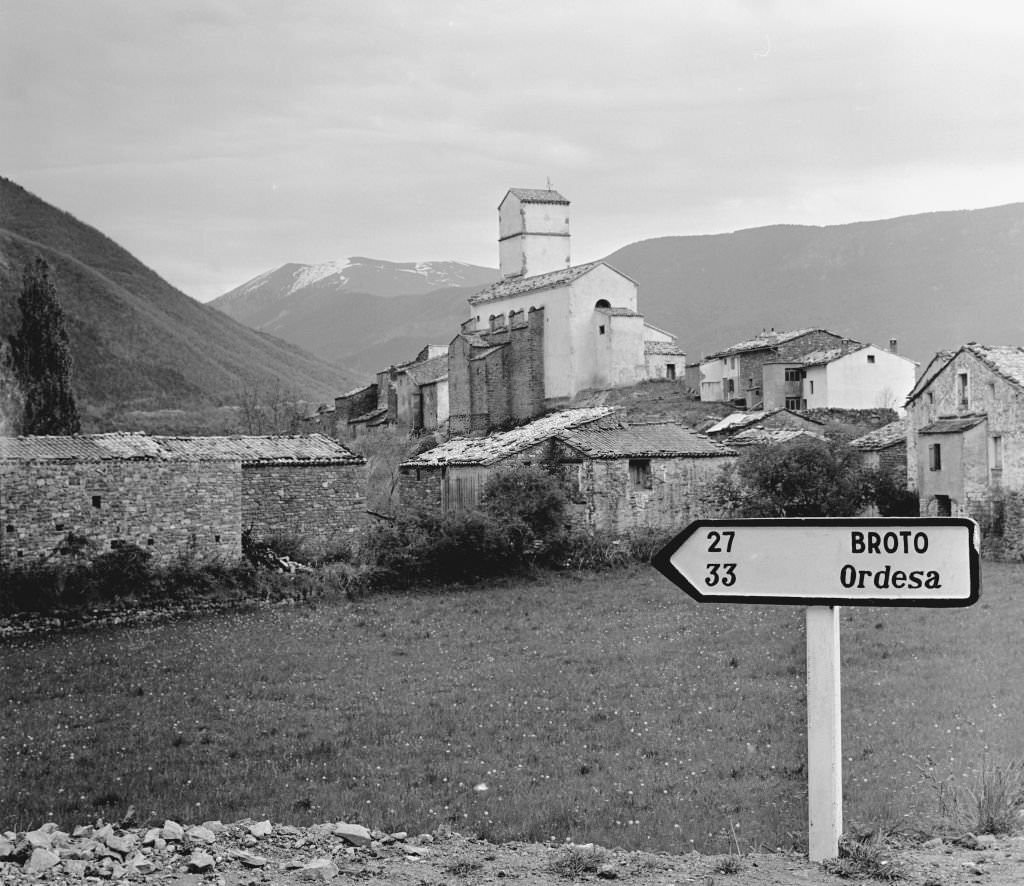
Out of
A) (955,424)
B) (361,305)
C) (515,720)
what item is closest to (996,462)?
(955,424)

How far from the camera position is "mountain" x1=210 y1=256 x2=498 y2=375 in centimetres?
3006

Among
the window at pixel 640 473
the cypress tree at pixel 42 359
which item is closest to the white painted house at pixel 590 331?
the window at pixel 640 473

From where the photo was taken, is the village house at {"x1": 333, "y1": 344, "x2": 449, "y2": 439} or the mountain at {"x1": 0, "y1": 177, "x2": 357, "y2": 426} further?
the village house at {"x1": 333, "y1": 344, "x2": 449, "y2": 439}

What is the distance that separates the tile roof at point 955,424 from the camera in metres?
15.3

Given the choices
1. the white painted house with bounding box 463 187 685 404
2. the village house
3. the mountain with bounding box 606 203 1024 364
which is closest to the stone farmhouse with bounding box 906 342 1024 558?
the mountain with bounding box 606 203 1024 364

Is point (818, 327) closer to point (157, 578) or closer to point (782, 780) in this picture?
point (157, 578)

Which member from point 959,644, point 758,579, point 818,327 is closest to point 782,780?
point 758,579

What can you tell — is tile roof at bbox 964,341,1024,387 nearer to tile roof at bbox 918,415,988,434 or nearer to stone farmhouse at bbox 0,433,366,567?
tile roof at bbox 918,415,988,434

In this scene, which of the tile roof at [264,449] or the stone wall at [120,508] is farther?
the tile roof at [264,449]

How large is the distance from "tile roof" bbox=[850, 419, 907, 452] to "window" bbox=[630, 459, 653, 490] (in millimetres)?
4153

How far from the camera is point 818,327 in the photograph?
118 feet

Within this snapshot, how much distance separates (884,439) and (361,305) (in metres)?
23.3

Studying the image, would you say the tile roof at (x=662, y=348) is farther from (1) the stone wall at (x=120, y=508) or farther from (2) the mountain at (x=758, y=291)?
(1) the stone wall at (x=120, y=508)

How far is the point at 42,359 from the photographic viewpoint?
1394 cm
